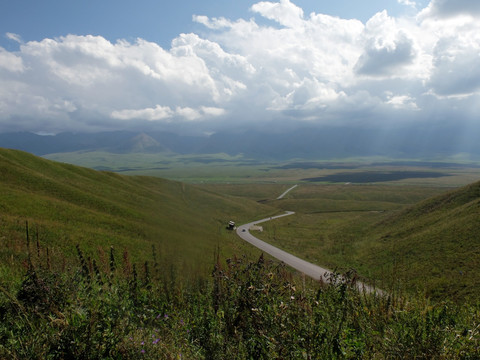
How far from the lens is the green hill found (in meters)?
27.4

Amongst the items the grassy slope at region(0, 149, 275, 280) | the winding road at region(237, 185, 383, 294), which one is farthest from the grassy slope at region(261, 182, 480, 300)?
the grassy slope at region(0, 149, 275, 280)

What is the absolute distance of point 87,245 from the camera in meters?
27.3

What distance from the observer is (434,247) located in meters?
40.0

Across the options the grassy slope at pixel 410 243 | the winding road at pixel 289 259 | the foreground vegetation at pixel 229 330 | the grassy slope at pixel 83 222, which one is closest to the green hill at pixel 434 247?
the grassy slope at pixel 410 243

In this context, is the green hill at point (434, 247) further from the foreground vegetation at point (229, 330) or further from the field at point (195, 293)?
the foreground vegetation at point (229, 330)

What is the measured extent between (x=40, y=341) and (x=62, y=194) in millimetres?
49042

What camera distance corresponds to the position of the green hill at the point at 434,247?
27.4 metres

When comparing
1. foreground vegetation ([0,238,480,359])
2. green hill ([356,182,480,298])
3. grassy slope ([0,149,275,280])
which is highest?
foreground vegetation ([0,238,480,359])

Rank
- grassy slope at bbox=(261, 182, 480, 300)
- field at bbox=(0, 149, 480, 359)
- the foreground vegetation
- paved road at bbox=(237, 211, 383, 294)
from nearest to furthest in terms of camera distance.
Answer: the foreground vegetation
field at bbox=(0, 149, 480, 359)
grassy slope at bbox=(261, 182, 480, 300)
paved road at bbox=(237, 211, 383, 294)

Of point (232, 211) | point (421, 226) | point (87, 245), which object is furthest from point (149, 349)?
point (232, 211)

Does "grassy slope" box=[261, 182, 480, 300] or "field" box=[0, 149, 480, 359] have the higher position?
"field" box=[0, 149, 480, 359]

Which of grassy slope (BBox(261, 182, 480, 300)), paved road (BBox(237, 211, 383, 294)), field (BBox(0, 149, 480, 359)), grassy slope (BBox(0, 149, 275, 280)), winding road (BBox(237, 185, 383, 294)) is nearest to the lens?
field (BBox(0, 149, 480, 359))

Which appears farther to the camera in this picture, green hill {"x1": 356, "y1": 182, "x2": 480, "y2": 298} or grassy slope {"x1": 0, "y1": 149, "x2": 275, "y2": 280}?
green hill {"x1": 356, "y1": 182, "x2": 480, "y2": 298}

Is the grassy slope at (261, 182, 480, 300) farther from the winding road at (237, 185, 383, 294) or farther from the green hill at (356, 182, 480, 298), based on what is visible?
the winding road at (237, 185, 383, 294)
